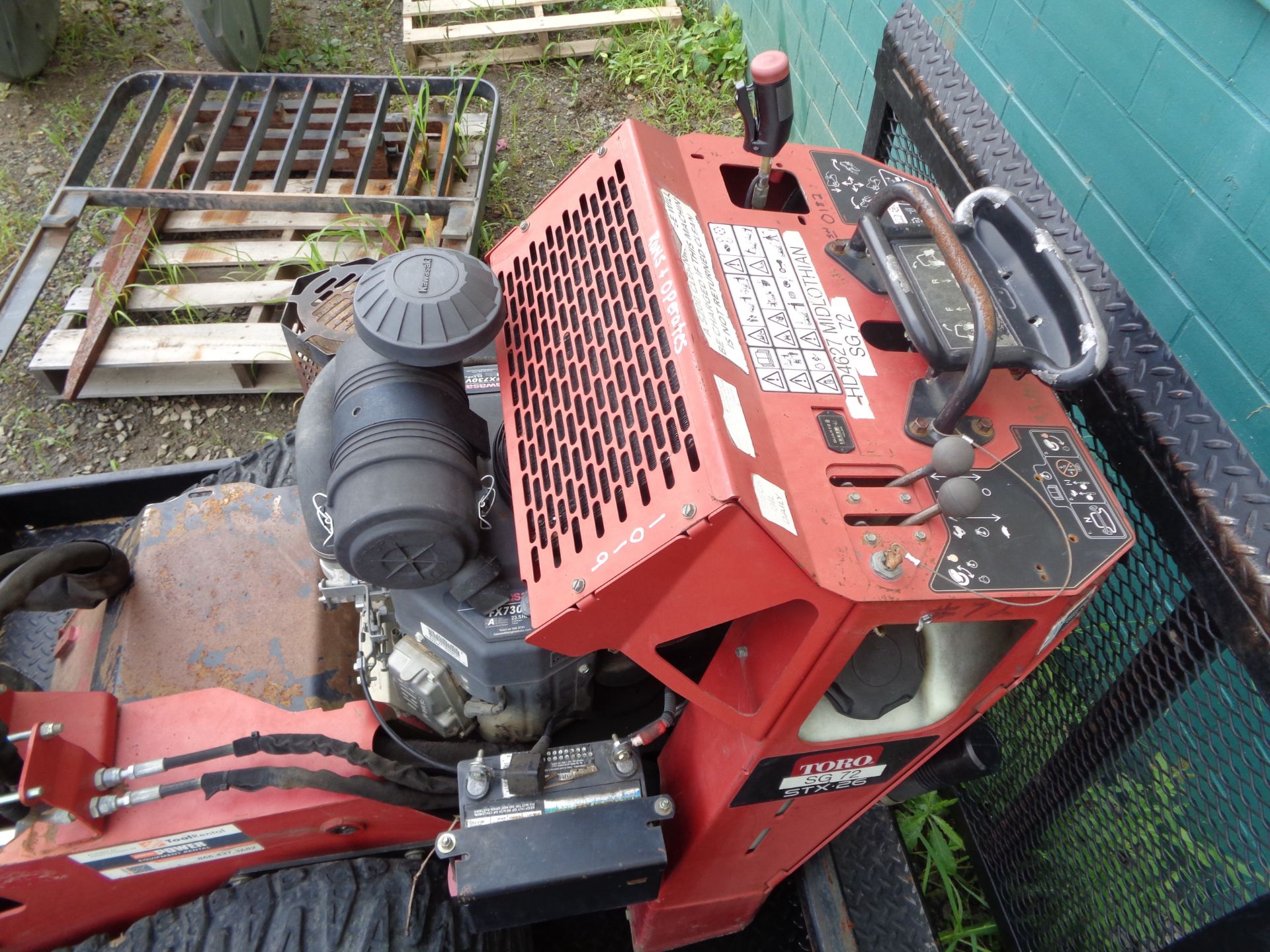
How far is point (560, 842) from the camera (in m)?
1.29

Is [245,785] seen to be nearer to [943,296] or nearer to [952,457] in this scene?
[952,457]

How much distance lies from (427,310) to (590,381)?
277 millimetres

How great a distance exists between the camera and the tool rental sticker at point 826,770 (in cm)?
118

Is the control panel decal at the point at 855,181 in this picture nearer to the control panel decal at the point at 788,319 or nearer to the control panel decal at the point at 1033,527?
the control panel decal at the point at 788,319

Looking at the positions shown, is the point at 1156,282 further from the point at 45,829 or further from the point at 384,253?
the point at 384,253

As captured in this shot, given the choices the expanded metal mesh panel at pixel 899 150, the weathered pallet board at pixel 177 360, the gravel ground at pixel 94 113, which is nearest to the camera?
the expanded metal mesh panel at pixel 899 150

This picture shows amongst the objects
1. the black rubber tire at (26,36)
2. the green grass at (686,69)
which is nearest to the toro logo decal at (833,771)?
the green grass at (686,69)

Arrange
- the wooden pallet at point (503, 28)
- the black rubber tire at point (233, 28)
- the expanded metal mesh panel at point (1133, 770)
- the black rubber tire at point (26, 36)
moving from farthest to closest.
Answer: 1. the wooden pallet at point (503, 28)
2. the black rubber tire at point (26, 36)
3. the black rubber tire at point (233, 28)
4. the expanded metal mesh panel at point (1133, 770)

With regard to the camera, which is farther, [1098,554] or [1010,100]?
[1010,100]

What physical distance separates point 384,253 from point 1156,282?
2.44 m

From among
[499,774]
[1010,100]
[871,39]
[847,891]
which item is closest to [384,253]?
[871,39]

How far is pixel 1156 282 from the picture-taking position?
158 cm

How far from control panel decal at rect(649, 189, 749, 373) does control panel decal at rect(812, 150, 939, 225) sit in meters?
0.30

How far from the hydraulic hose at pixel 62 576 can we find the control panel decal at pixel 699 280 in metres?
1.16
